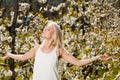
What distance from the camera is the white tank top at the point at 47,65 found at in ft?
16.0

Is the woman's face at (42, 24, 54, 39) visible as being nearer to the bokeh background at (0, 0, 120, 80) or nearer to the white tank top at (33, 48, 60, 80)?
the white tank top at (33, 48, 60, 80)

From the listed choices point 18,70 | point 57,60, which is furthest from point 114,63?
point 57,60

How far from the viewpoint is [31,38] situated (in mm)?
8641

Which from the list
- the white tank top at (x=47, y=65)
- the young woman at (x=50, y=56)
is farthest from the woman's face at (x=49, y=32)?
the white tank top at (x=47, y=65)

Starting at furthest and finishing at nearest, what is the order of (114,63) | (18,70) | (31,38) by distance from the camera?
(114,63) < (31,38) < (18,70)

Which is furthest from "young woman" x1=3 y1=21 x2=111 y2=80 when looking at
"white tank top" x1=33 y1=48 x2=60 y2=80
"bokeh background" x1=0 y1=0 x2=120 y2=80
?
"bokeh background" x1=0 y1=0 x2=120 y2=80

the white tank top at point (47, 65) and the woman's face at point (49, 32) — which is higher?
the woman's face at point (49, 32)

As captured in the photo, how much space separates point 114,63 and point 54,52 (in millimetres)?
6250

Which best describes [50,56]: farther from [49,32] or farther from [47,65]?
[49,32]

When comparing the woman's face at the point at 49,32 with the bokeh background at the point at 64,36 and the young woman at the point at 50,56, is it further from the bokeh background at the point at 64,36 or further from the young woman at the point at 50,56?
the bokeh background at the point at 64,36

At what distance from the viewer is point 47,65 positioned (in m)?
4.89

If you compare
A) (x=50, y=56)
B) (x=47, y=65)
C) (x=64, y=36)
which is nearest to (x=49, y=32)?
(x=50, y=56)

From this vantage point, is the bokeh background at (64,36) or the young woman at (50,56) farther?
the bokeh background at (64,36)

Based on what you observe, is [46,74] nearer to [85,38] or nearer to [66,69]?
[66,69]
